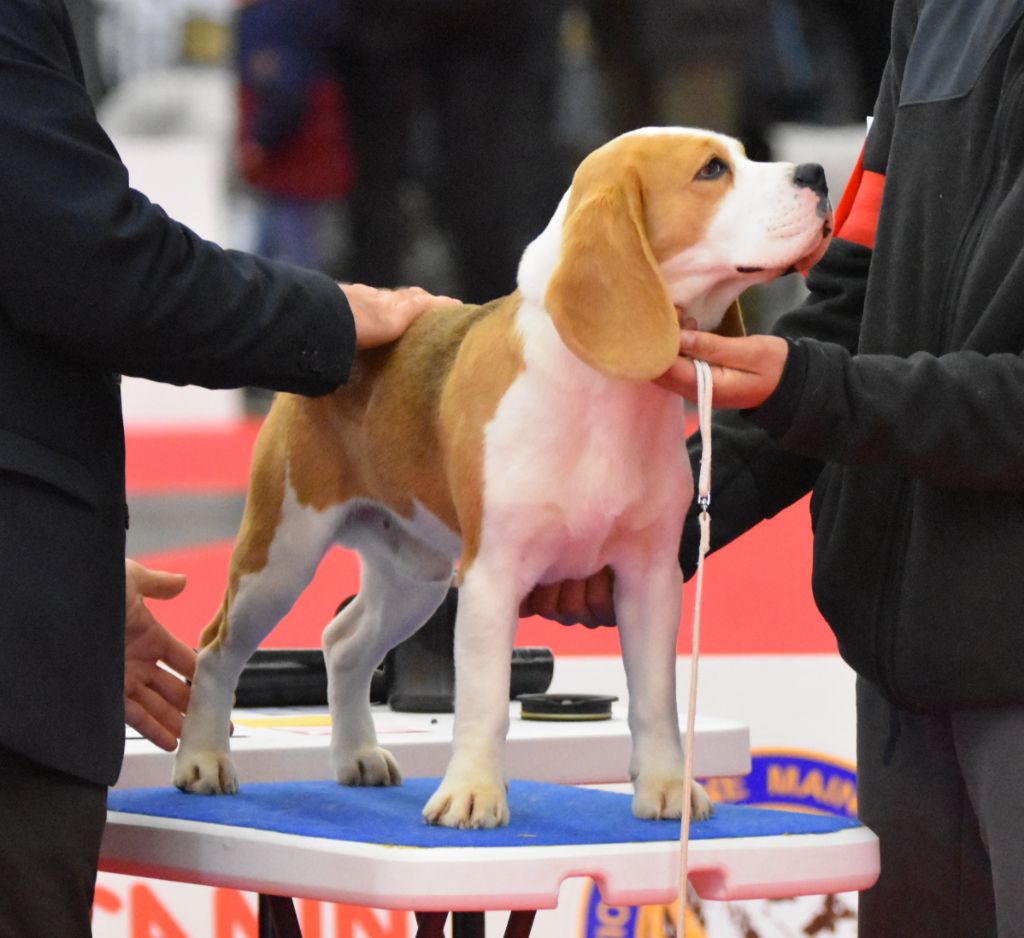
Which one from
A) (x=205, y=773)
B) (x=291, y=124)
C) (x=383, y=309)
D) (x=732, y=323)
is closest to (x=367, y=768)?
(x=205, y=773)

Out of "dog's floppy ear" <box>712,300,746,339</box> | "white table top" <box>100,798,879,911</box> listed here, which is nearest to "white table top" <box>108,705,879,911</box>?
"white table top" <box>100,798,879,911</box>

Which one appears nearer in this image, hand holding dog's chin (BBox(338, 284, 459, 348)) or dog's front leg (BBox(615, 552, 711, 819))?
dog's front leg (BBox(615, 552, 711, 819))

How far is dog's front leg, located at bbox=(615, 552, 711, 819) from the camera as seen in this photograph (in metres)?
1.50

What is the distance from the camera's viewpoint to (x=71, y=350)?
1.28m

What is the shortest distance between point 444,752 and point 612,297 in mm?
758

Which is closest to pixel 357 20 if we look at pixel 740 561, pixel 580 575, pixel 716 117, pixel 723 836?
pixel 716 117

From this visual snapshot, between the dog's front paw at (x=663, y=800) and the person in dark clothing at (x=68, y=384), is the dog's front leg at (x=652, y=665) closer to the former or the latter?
the dog's front paw at (x=663, y=800)

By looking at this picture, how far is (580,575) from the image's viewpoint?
61.0 inches

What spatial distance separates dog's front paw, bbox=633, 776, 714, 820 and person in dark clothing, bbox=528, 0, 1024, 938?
0.21 m

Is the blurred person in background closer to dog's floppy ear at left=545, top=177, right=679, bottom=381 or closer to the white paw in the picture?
the white paw

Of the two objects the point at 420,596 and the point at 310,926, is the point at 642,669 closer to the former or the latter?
the point at 420,596

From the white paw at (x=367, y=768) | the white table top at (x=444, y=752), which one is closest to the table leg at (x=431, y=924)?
the white paw at (x=367, y=768)

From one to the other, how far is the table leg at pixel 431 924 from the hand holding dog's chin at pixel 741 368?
1.68 feet

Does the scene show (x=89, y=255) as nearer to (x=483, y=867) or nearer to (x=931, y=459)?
(x=483, y=867)
